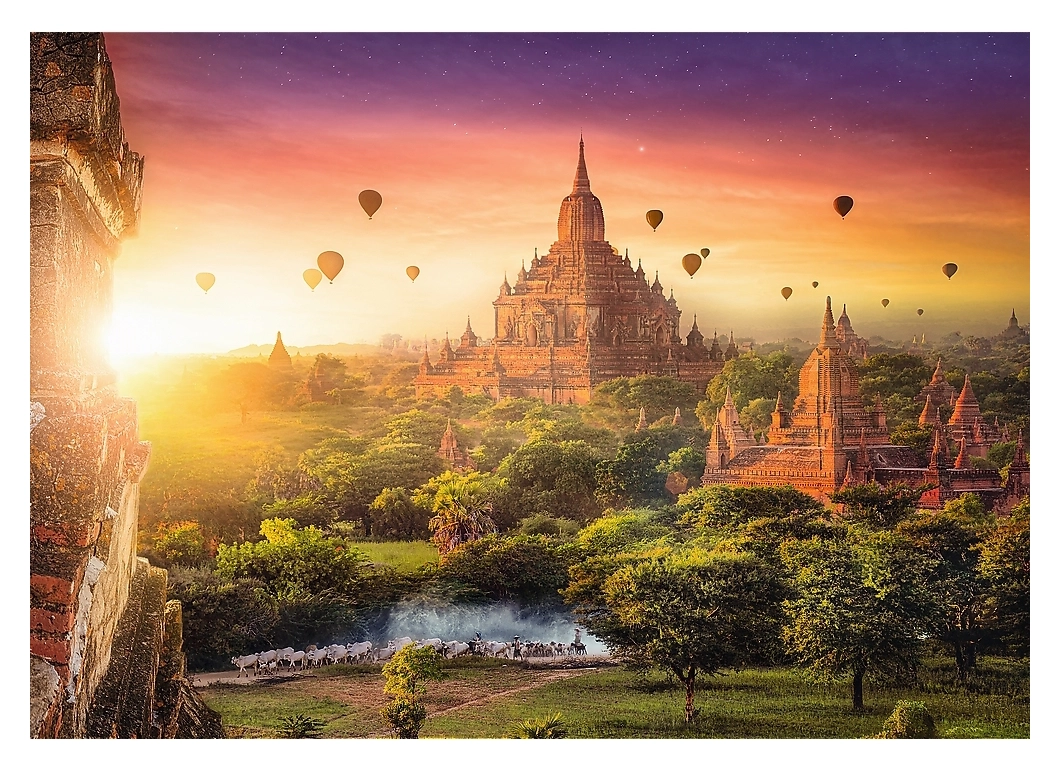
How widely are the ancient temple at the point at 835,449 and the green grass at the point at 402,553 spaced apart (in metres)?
1.58

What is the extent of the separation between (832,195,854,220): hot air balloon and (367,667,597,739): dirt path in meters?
2.72

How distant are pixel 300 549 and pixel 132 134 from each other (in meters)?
2.29

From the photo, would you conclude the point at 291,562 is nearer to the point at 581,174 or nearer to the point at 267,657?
the point at 267,657

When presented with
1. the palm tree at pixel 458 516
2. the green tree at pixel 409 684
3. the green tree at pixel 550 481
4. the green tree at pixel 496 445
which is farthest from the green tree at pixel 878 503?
the green tree at pixel 409 684

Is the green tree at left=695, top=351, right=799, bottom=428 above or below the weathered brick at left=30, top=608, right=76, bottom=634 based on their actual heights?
above

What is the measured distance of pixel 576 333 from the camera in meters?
6.88

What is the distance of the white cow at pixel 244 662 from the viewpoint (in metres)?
5.61

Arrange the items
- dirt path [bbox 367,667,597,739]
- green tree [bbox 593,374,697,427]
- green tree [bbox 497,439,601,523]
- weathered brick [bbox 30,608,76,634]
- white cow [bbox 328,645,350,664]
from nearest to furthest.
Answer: weathered brick [bbox 30,608,76,634]
dirt path [bbox 367,667,597,739]
white cow [bbox 328,645,350,664]
green tree [bbox 497,439,601,523]
green tree [bbox 593,374,697,427]

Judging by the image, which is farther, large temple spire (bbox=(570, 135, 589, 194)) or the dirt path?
large temple spire (bbox=(570, 135, 589, 194))

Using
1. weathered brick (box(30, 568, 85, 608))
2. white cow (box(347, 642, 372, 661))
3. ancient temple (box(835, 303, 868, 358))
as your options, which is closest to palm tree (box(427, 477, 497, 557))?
white cow (box(347, 642, 372, 661))

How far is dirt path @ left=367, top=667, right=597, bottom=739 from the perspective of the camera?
5.45m

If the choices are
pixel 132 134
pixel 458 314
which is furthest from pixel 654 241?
pixel 132 134

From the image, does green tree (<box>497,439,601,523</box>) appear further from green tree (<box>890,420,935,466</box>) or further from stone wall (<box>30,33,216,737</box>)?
stone wall (<box>30,33,216,737</box>)

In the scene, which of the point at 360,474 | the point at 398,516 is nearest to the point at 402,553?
the point at 398,516
